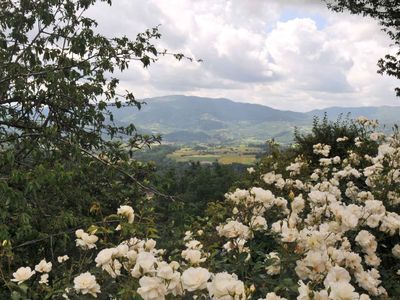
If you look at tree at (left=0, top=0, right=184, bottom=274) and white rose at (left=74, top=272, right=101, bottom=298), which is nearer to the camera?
white rose at (left=74, top=272, right=101, bottom=298)

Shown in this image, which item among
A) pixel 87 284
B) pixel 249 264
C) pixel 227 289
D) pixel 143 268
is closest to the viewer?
pixel 227 289

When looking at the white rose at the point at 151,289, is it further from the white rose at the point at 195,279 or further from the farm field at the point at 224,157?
the farm field at the point at 224,157

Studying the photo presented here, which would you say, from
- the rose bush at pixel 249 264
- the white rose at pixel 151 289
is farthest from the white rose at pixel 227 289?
the white rose at pixel 151 289

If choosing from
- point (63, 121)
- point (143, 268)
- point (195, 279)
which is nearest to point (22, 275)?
point (143, 268)

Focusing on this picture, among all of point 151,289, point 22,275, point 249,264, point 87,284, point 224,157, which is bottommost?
point 224,157

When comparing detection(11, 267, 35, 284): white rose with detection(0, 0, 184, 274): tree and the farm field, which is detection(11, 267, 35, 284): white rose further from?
the farm field

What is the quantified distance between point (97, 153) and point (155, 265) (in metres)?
5.21

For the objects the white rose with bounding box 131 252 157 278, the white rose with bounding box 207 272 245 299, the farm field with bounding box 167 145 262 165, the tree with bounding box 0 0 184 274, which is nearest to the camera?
the white rose with bounding box 207 272 245 299

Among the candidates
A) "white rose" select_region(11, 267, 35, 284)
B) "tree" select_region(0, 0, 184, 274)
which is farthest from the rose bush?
"tree" select_region(0, 0, 184, 274)

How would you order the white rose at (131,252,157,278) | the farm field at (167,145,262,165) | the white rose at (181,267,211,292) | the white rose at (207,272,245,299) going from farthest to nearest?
the farm field at (167,145,262,165) → the white rose at (131,252,157,278) → the white rose at (181,267,211,292) → the white rose at (207,272,245,299)

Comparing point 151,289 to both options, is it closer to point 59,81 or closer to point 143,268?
point 143,268

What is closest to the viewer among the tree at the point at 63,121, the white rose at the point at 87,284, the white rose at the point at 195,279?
the white rose at the point at 195,279

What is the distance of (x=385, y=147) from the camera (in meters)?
5.89

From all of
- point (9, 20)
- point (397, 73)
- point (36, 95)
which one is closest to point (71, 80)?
point (36, 95)
